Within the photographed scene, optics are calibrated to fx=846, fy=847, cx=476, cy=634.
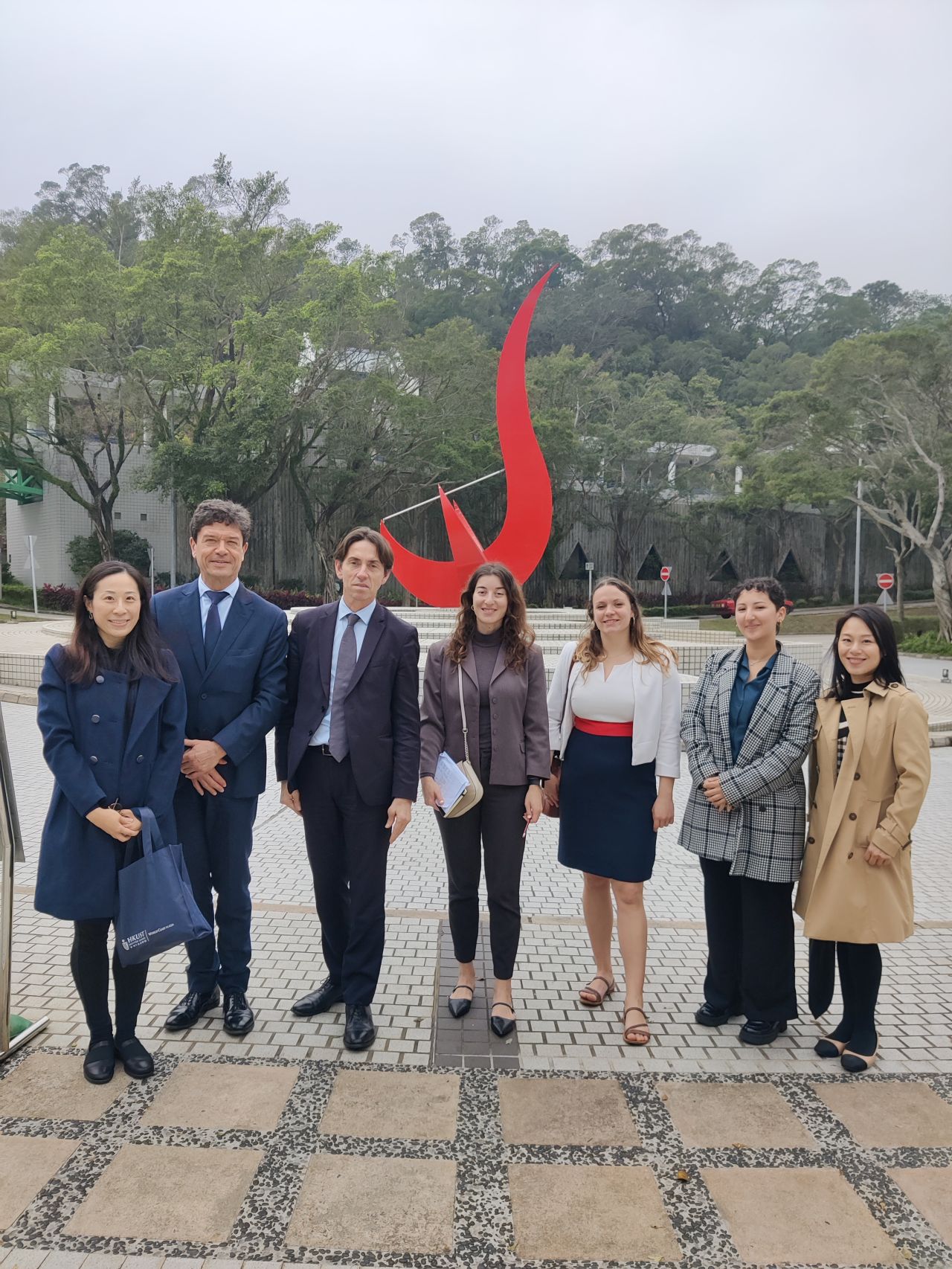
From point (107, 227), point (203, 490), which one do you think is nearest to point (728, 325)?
point (107, 227)

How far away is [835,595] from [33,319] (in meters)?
31.8

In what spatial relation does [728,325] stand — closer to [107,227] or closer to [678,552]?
[678,552]

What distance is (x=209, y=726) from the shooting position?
2.90 m

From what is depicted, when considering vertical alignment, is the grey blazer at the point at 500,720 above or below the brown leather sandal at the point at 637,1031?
above

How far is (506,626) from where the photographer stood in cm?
312

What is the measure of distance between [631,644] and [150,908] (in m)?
1.82

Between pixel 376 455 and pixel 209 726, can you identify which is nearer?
pixel 209 726

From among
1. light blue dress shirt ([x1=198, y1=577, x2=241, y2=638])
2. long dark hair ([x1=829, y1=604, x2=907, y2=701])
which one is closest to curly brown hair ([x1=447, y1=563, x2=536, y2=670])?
light blue dress shirt ([x1=198, y1=577, x2=241, y2=638])

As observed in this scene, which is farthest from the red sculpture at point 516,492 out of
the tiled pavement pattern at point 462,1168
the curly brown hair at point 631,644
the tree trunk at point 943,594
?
the tree trunk at point 943,594

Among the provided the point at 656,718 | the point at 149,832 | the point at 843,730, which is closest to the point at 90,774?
the point at 149,832

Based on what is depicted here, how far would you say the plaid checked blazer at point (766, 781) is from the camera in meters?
2.84

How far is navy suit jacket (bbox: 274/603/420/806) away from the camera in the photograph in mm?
2938

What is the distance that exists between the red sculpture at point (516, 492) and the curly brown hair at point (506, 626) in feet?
25.9

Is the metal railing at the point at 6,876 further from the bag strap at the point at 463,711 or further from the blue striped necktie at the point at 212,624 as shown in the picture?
the bag strap at the point at 463,711
